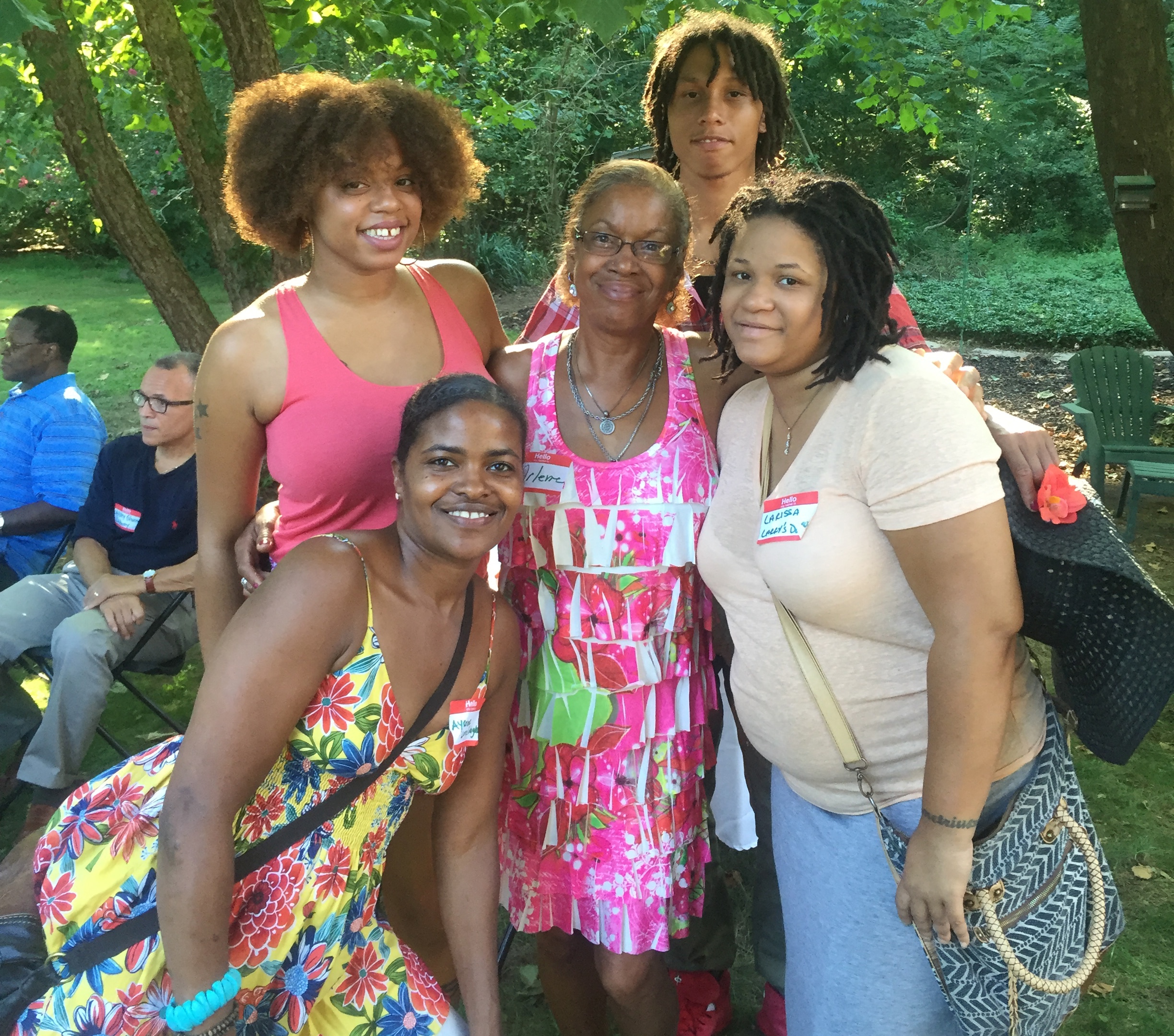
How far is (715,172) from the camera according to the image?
10.7ft

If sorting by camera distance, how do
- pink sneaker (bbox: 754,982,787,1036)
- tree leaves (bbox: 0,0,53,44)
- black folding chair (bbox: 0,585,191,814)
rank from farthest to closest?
black folding chair (bbox: 0,585,191,814) < pink sneaker (bbox: 754,982,787,1036) < tree leaves (bbox: 0,0,53,44)

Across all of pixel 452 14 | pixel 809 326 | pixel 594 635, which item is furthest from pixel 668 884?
pixel 452 14

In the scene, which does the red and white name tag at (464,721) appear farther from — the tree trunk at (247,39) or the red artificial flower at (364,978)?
the tree trunk at (247,39)

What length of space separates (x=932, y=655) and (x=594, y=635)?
88cm

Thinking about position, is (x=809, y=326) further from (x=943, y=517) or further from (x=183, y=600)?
(x=183, y=600)

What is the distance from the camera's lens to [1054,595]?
1.79m

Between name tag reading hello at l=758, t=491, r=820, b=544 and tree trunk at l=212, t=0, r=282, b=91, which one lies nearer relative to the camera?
name tag reading hello at l=758, t=491, r=820, b=544

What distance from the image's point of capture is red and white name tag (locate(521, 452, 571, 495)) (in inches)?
96.0

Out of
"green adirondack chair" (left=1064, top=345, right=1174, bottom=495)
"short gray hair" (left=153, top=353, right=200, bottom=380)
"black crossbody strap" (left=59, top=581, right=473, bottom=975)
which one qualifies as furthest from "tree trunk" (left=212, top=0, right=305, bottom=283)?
"green adirondack chair" (left=1064, top=345, right=1174, bottom=495)

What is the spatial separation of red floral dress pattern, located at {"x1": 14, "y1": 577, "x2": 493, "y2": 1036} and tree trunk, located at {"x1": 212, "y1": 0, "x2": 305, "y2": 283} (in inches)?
130

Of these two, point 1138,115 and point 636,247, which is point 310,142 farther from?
point 1138,115

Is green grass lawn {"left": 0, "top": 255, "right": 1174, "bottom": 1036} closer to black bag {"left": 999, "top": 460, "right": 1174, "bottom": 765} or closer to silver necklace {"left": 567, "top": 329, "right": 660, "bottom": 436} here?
black bag {"left": 999, "top": 460, "right": 1174, "bottom": 765}

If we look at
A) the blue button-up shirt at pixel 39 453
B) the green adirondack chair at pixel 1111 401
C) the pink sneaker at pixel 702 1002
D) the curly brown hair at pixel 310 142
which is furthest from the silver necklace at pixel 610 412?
the green adirondack chair at pixel 1111 401

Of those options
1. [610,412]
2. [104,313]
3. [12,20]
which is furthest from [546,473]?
[104,313]
